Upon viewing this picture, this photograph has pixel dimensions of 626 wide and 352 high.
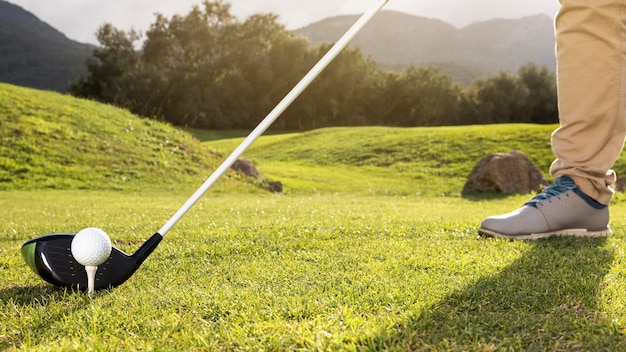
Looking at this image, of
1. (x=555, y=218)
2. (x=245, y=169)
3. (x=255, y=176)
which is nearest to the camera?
(x=555, y=218)

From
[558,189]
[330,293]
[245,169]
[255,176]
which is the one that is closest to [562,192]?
[558,189]

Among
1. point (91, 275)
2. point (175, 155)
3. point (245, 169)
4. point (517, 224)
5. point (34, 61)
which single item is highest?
point (34, 61)

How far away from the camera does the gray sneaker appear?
3684 millimetres

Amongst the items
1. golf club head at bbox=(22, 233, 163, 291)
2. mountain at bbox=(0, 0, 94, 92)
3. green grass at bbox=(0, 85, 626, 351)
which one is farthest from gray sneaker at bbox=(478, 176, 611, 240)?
mountain at bbox=(0, 0, 94, 92)

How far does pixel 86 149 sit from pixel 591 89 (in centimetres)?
1465

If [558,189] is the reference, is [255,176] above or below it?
below

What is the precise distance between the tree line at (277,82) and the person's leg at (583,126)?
46014 mm

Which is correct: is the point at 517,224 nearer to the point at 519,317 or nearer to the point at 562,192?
the point at 562,192

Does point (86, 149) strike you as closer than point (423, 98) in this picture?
Yes

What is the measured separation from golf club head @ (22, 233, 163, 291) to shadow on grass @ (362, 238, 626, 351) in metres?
1.41

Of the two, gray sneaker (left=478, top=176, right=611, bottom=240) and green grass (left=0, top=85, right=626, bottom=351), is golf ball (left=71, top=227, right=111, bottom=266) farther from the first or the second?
gray sneaker (left=478, top=176, right=611, bottom=240)

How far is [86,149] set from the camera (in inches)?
619

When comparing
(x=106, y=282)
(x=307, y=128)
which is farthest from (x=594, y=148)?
(x=307, y=128)

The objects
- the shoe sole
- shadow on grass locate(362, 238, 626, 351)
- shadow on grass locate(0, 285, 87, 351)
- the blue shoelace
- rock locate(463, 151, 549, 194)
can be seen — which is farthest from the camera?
rock locate(463, 151, 549, 194)
